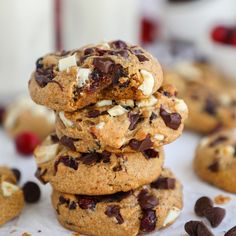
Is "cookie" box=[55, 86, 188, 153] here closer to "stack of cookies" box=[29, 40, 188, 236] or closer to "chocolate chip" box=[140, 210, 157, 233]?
"stack of cookies" box=[29, 40, 188, 236]

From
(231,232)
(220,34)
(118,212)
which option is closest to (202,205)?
(231,232)

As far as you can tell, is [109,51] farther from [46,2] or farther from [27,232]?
[46,2]

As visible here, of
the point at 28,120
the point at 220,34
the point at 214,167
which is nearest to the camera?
the point at 214,167

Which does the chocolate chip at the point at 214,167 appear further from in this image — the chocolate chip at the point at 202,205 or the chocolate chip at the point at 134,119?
the chocolate chip at the point at 134,119

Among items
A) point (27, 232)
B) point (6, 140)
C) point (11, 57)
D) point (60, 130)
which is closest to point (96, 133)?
point (60, 130)

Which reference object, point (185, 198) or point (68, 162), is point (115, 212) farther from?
point (185, 198)

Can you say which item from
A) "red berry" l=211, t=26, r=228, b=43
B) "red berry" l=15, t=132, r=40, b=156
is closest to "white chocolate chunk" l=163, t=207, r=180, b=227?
"red berry" l=15, t=132, r=40, b=156
